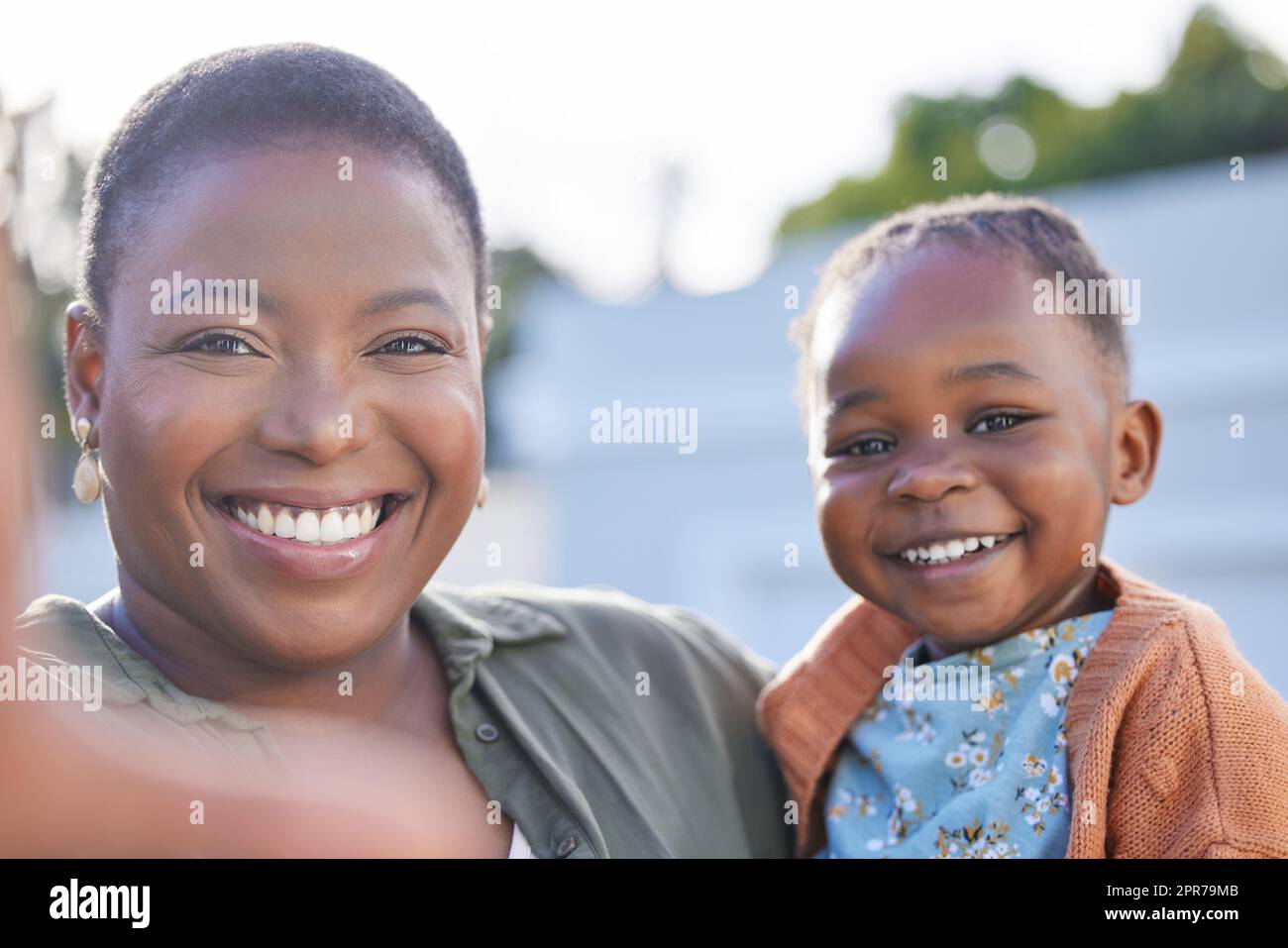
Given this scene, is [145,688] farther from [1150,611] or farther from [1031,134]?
[1031,134]

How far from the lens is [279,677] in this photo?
1.97 meters

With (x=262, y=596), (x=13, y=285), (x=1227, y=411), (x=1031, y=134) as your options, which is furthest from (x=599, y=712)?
(x=1031, y=134)

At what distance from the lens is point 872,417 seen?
7.71 ft

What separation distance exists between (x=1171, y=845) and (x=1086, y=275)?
3.65 ft

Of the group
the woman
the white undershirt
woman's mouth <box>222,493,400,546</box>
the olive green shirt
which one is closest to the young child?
the olive green shirt

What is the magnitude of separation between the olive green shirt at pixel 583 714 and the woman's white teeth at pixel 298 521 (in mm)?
259

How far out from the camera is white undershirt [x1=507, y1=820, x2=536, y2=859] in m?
1.88

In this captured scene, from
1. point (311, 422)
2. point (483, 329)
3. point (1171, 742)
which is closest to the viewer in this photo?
point (311, 422)

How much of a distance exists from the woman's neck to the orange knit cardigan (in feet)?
3.47

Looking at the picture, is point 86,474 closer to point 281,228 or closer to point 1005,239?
point 281,228

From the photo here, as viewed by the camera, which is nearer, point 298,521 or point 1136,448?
point 298,521

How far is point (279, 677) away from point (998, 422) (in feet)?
4.30

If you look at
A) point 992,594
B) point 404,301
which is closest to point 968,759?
point 992,594

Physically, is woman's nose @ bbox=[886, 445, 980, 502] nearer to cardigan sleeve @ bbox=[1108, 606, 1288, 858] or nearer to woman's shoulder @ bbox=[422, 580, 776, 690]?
cardigan sleeve @ bbox=[1108, 606, 1288, 858]
